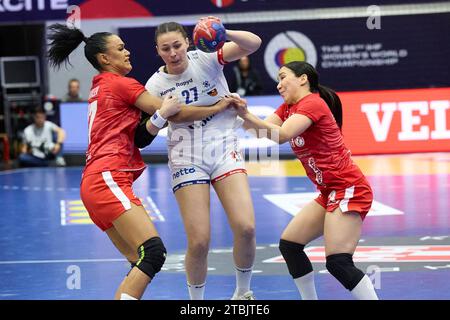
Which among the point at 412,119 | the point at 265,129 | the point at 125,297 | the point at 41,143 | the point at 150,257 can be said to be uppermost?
the point at 265,129

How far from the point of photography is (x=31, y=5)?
20016mm

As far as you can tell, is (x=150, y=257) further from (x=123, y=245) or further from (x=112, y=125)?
(x=112, y=125)

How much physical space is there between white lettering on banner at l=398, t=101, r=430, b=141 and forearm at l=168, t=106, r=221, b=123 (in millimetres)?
12205

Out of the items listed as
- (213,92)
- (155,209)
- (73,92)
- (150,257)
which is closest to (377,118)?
(73,92)

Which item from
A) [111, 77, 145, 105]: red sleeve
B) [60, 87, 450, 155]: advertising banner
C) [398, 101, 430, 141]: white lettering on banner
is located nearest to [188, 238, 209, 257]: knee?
[111, 77, 145, 105]: red sleeve

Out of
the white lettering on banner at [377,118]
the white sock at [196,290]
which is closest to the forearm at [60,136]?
the white lettering on banner at [377,118]

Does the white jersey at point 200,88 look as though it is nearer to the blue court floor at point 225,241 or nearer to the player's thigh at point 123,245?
the player's thigh at point 123,245

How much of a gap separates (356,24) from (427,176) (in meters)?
5.62

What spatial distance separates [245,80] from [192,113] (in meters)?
12.9

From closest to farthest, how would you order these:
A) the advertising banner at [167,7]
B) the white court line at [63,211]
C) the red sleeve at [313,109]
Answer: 1. the red sleeve at [313,109]
2. the white court line at [63,211]
3. the advertising banner at [167,7]

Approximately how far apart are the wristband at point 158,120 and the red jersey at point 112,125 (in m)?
0.19

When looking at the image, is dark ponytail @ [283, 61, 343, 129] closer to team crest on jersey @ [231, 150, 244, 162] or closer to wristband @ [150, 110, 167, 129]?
team crest on jersey @ [231, 150, 244, 162]

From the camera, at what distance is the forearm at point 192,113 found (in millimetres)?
7500

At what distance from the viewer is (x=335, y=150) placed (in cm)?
750
